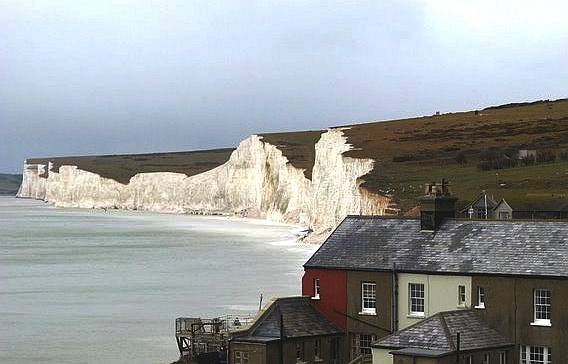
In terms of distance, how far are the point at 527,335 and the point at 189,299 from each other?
29135mm

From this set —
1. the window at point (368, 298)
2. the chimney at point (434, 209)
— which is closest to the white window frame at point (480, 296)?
the chimney at point (434, 209)

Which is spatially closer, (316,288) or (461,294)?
(461,294)

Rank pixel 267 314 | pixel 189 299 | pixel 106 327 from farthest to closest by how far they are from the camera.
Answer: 1. pixel 189 299
2. pixel 106 327
3. pixel 267 314

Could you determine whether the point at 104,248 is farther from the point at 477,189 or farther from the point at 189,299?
the point at 189,299

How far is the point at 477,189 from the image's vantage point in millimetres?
72750

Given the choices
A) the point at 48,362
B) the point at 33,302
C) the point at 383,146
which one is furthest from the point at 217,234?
the point at 48,362

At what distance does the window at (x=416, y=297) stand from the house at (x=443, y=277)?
1.0 inches

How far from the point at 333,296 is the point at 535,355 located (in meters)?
5.62

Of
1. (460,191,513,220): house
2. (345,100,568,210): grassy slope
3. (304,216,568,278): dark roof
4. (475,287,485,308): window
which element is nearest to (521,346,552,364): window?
(475,287,485,308): window

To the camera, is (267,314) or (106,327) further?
(106,327)

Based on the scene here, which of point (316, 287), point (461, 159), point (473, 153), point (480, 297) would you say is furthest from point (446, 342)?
point (473, 153)

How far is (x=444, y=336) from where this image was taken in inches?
985

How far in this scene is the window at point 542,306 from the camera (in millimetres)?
26062

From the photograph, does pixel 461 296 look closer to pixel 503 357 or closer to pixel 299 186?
pixel 503 357
